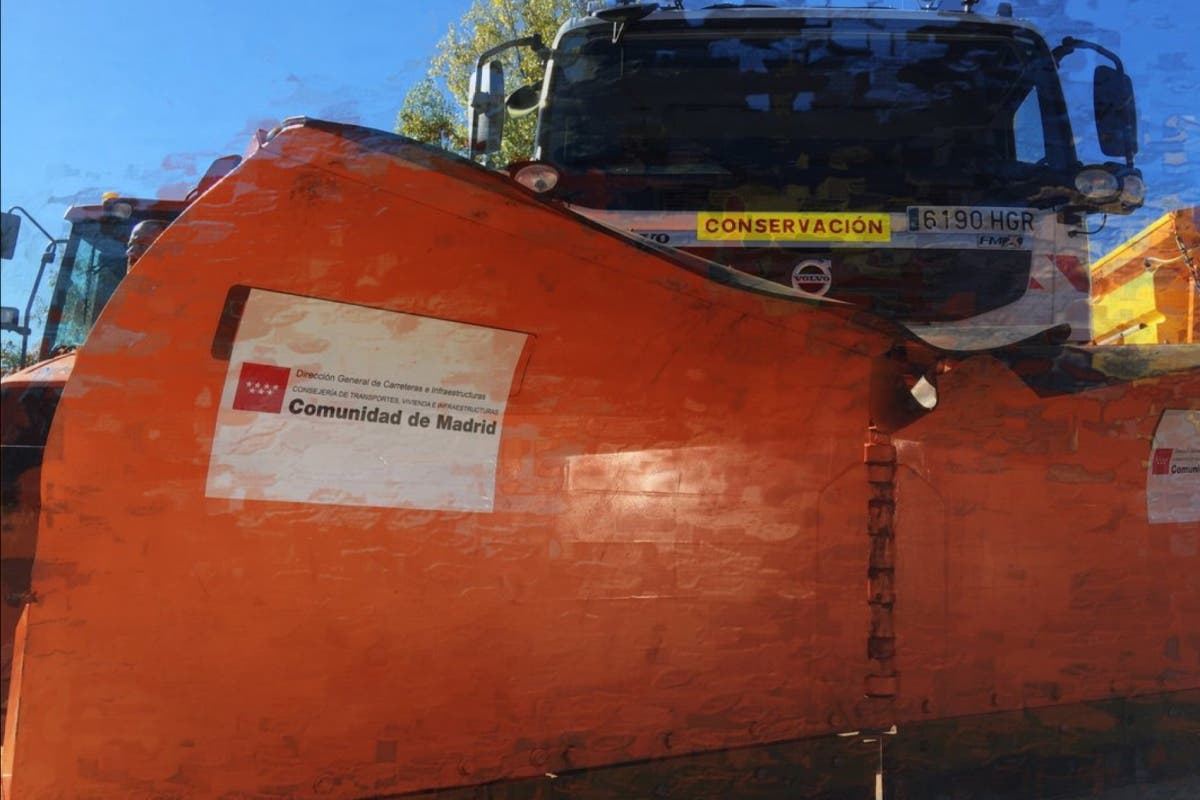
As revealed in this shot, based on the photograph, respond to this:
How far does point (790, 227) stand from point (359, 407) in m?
2.10

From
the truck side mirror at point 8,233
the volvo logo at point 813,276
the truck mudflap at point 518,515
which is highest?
the volvo logo at point 813,276

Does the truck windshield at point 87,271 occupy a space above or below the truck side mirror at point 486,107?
below

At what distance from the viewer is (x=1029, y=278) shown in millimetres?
3889

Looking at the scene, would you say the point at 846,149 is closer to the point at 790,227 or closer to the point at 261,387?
the point at 790,227

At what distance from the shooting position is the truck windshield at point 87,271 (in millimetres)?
5145

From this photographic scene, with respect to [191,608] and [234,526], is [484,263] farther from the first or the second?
[191,608]

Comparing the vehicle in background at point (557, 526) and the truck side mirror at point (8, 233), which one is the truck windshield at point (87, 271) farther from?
the vehicle in background at point (557, 526)

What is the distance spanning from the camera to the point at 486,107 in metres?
4.17

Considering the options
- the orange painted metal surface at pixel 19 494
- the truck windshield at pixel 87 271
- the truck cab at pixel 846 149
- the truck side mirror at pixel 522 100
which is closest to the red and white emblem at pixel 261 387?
the orange painted metal surface at pixel 19 494

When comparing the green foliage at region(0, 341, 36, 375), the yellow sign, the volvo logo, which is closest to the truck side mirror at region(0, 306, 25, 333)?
the green foliage at region(0, 341, 36, 375)

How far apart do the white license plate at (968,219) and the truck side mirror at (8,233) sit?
309 cm

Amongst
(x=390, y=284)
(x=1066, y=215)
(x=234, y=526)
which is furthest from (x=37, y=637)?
(x=1066, y=215)

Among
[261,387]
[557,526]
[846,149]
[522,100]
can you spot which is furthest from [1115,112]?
[261,387]

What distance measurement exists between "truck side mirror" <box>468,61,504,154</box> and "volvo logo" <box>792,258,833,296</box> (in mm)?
1483
